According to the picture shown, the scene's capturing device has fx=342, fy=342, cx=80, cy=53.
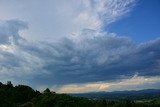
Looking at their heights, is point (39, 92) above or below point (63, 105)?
above

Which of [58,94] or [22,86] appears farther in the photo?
[22,86]

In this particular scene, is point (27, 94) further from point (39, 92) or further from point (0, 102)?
point (0, 102)

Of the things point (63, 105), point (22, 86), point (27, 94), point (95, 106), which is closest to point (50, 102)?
point (63, 105)

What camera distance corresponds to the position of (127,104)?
574 feet

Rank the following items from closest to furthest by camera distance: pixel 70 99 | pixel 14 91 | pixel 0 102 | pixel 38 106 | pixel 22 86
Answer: pixel 0 102 → pixel 38 106 → pixel 70 99 → pixel 14 91 → pixel 22 86

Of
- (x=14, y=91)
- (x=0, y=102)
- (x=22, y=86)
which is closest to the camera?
(x=0, y=102)

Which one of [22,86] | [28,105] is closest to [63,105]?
[28,105]

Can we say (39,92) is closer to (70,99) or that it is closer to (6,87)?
(6,87)

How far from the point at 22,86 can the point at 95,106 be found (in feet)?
166

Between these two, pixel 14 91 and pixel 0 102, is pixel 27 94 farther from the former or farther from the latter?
pixel 0 102

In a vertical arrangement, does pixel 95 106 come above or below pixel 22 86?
below

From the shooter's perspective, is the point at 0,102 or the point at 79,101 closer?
the point at 0,102

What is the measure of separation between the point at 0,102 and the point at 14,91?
67263 mm

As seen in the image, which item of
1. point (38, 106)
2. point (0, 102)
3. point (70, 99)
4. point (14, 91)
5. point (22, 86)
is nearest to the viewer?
point (0, 102)
